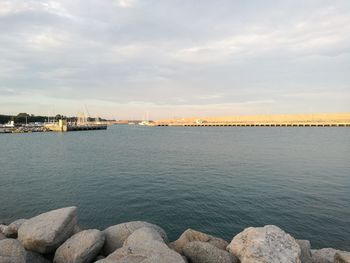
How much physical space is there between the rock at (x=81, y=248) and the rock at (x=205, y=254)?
2.86m

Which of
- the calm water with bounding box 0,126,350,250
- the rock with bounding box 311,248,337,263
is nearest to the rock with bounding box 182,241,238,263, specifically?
the rock with bounding box 311,248,337,263

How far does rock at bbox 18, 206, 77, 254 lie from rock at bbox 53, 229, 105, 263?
0.45 metres

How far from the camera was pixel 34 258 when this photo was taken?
8906mm

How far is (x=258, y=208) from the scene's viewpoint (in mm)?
18672

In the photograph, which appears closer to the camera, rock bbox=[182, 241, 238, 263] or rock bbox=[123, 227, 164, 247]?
rock bbox=[182, 241, 238, 263]

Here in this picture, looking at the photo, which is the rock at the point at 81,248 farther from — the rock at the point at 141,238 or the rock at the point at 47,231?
the rock at the point at 141,238

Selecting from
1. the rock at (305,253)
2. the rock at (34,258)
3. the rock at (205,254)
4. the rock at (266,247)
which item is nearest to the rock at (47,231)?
the rock at (34,258)

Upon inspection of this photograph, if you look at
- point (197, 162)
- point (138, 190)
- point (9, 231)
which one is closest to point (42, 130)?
point (197, 162)

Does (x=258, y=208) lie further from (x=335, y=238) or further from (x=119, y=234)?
(x=119, y=234)

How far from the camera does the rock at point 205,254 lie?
814 cm

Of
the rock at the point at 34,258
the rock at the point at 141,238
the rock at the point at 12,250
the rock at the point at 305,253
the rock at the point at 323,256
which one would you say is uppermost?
the rock at the point at 141,238

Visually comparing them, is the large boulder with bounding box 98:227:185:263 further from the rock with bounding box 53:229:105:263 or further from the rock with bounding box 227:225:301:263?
the rock with bounding box 227:225:301:263

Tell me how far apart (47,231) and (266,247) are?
6.98 metres

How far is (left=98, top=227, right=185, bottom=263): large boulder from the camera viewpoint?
7.01m
